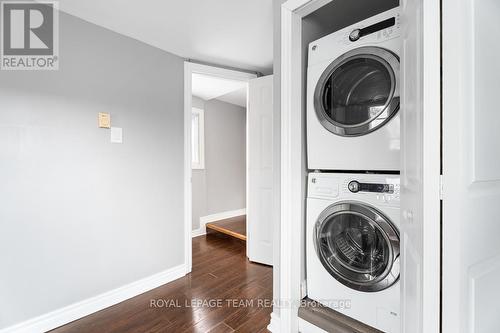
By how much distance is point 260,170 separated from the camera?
2.63 metres

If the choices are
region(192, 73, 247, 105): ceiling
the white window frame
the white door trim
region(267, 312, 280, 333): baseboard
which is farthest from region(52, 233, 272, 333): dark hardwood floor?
region(192, 73, 247, 105): ceiling

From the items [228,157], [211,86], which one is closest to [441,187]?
[211,86]

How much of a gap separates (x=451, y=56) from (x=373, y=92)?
68cm

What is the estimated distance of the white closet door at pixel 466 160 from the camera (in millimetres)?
630

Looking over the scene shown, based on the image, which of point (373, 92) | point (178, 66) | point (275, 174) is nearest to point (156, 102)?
point (178, 66)

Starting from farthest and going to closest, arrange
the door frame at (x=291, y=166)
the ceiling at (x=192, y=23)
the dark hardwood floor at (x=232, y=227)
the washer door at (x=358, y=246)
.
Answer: the dark hardwood floor at (x=232, y=227), the ceiling at (x=192, y=23), the door frame at (x=291, y=166), the washer door at (x=358, y=246)

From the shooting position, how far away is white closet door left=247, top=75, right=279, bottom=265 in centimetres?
255

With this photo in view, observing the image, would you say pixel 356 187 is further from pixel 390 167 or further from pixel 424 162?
pixel 424 162

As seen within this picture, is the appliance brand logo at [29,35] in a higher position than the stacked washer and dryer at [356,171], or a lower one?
higher

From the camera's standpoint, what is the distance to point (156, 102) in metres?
2.18

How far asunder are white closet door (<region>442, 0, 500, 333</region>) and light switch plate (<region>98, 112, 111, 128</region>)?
208 cm

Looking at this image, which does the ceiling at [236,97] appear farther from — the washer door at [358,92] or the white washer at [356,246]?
the white washer at [356,246]

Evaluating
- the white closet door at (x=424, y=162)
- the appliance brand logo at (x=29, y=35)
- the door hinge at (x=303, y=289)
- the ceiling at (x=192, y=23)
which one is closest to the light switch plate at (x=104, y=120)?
the appliance brand logo at (x=29, y=35)

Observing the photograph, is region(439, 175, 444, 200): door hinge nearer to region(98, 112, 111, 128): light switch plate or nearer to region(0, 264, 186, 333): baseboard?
region(98, 112, 111, 128): light switch plate
